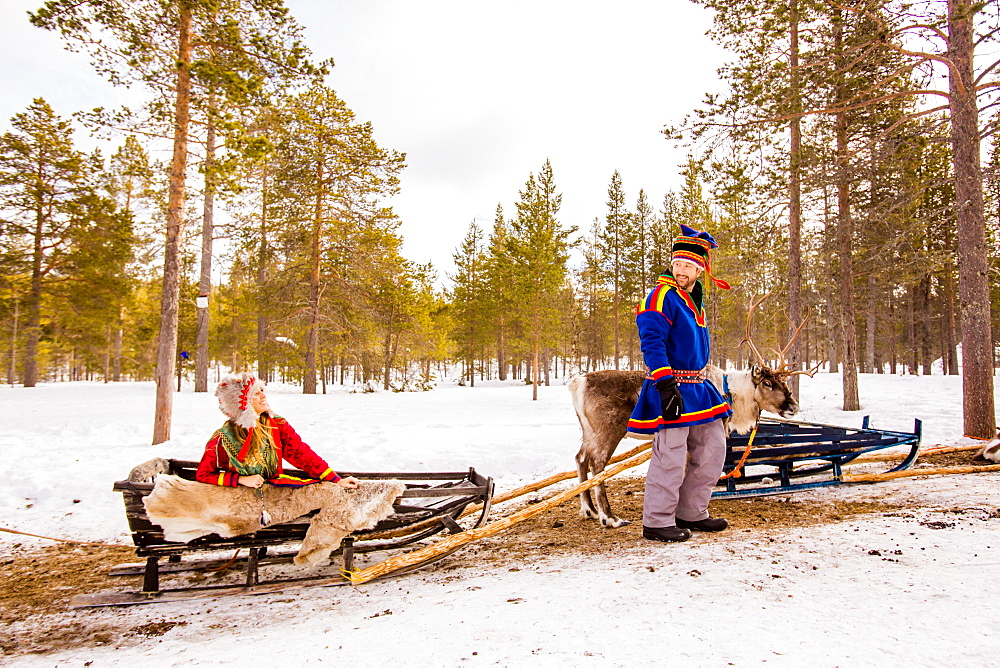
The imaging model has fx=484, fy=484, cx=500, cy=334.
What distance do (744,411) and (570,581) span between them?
3.11m

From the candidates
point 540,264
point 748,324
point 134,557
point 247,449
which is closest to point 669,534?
point 748,324

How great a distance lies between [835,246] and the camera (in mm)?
10617

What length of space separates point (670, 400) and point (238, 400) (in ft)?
11.1

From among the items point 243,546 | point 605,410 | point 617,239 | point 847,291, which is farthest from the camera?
point 617,239

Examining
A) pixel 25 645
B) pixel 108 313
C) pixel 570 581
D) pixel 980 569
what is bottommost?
pixel 25 645

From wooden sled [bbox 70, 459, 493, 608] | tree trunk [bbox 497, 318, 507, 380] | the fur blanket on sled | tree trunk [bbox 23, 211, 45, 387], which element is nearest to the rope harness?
wooden sled [bbox 70, 459, 493, 608]

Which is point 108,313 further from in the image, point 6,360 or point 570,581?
point 570,581

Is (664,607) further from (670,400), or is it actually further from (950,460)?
(950,460)

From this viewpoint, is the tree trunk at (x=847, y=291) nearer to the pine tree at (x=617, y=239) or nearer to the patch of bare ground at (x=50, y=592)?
the patch of bare ground at (x=50, y=592)

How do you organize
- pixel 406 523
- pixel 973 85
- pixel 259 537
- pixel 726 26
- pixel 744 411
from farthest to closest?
pixel 726 26 → pixel 973 85 → pixel 744 411 → pixel 406 523 → pixel 259 537

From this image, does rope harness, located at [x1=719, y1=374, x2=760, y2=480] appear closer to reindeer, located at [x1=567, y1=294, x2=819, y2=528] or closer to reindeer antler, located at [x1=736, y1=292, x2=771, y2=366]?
reindeer, located at [x1=567, y1=294, x2=819, y2=528]

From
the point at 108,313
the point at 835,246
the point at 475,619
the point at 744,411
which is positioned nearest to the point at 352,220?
the point at 108,313

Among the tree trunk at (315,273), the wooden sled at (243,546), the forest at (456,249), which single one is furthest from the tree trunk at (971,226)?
the tree trunk at (315,273)

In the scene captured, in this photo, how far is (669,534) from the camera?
12.8ft
